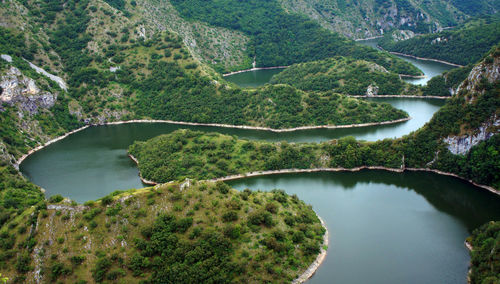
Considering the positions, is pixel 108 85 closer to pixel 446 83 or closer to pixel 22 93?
pixel 22 93

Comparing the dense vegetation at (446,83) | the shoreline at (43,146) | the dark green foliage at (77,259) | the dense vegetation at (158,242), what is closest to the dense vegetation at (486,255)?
the dense vegetation at (158,242)

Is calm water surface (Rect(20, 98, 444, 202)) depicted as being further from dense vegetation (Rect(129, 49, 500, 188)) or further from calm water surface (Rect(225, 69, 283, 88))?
calm water surface (Rect(225, 69, 283, 88))

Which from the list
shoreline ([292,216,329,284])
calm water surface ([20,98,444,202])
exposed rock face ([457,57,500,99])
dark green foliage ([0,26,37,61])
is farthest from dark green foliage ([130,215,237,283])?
dark green foliage ([0,26,37,61])

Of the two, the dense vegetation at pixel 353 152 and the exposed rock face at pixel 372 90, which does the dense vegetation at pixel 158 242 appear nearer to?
the dense vegetation at pixel 353 152

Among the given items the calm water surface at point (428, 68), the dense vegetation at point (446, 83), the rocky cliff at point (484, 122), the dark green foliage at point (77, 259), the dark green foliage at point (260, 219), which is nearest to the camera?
the dark green foliage at point (77, 259)

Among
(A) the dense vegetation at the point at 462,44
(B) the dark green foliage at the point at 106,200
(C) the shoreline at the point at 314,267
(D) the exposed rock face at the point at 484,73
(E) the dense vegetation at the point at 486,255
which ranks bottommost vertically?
(C) the shoreline at the point at 314,267
